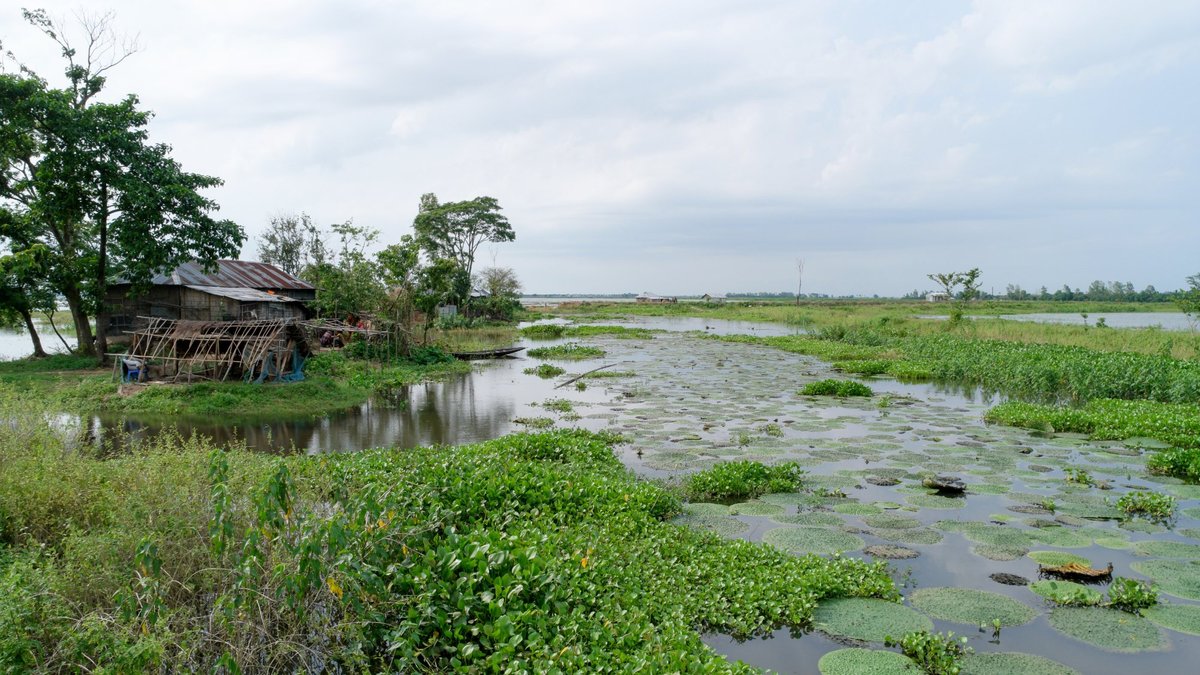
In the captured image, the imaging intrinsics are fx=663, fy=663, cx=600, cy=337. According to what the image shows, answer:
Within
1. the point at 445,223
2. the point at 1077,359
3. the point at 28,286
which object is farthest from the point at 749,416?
the point at 445,223

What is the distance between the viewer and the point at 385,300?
83.0 ft

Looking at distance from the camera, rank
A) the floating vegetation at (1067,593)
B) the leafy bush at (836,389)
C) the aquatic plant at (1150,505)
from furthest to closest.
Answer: the leafy bush at (836,389) < the aquatic plant at (1150,505) < the floating vegetation at (1067,593)

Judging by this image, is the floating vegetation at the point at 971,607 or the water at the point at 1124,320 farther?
the water at the point at 1124,320

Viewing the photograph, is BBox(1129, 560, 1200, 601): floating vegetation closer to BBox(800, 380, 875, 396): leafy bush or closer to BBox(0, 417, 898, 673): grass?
BBox(0, 417, 898, 673): grass

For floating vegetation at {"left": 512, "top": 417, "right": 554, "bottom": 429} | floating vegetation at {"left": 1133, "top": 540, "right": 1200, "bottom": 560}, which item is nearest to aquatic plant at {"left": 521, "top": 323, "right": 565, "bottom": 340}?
floating vegetation at {"left": 512, "top": 417, "right": 554, "bottom": 429}

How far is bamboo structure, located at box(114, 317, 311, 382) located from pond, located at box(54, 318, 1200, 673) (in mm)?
2789

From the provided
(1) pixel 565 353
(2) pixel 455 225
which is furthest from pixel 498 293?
(1) pixel 565 353

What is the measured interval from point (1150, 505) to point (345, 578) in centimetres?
925

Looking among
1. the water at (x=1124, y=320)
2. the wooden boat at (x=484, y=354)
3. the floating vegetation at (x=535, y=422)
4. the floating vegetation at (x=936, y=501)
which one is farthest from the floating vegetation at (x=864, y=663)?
the water at (x=1124, y=320)

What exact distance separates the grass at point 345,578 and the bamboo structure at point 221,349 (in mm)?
9601

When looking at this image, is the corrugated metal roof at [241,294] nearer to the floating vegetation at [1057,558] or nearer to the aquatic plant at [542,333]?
the aquatic plant at [542,333]

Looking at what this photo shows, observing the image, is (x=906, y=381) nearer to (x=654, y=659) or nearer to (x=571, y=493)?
(x=571, y=493)

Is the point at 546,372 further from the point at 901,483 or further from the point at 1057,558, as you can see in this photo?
the point at 1057,558

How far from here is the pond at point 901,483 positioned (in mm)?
5402
